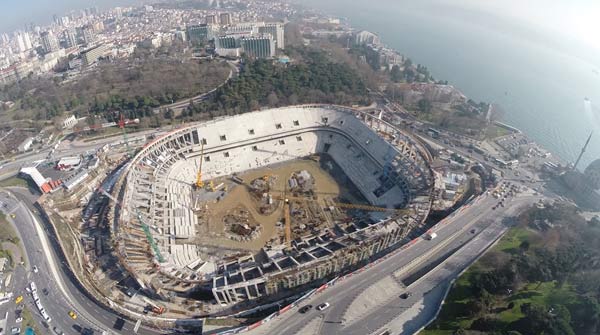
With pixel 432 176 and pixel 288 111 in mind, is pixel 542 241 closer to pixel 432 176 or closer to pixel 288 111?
pixel 432 176

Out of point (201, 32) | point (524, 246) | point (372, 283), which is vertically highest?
point (201, 32)

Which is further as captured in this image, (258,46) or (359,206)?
(258,46)

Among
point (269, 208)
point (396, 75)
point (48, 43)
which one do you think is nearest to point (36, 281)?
point (269, 208)

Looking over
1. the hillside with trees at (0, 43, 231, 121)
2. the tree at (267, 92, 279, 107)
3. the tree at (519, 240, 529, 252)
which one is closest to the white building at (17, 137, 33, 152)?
the hillside with trees at (0, 43, 231, 121)

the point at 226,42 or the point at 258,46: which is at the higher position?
the point at 226,42

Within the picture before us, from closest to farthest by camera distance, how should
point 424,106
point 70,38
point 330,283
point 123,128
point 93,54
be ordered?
point 330,283 → point 123,128 → point 424,106 → point 93,54 → point 70,38

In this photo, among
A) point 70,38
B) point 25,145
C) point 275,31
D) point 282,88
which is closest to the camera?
point 25,145

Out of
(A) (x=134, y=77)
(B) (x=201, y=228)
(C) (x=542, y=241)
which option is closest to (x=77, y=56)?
(A) (x=134, y=77)

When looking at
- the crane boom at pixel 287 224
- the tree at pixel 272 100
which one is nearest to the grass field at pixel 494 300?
the crane boom at pixel 287 224

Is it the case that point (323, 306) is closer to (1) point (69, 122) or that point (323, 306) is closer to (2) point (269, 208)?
(2) point (269, 208)

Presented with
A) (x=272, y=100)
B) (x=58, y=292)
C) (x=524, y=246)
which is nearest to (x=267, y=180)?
(x=272, y=100)
